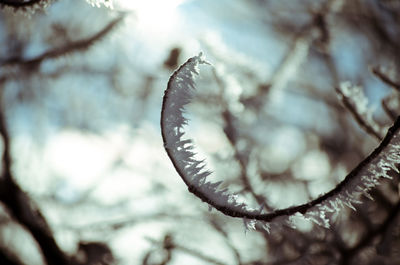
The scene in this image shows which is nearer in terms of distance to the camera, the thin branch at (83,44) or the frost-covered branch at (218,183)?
the frost-covered branch at (218,183)

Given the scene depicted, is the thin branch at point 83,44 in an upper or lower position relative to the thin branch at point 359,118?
lower

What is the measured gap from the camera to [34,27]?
1.81 m

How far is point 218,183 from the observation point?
44 centimetres

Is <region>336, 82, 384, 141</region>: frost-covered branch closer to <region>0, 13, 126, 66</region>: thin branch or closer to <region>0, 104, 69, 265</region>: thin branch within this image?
<region>0, 13, 126, 66</region>: thin branch

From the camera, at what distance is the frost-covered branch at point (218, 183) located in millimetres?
407

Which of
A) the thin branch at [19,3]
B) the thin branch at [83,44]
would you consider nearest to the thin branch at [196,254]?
the thin branch at [83,44]

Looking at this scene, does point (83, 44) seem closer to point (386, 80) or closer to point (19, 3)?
point (19, 3)

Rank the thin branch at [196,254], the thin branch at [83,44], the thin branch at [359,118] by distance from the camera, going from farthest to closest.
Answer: the thin branch at [196,254] → the thin branch at [83,44] → the thin branch at [359,118]

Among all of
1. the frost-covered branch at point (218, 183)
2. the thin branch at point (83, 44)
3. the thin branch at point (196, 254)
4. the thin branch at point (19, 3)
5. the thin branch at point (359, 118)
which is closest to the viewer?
the frost-covered branch at point (218, 183)

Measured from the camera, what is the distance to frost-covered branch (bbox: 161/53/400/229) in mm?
407

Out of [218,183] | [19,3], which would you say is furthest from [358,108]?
[19,3]

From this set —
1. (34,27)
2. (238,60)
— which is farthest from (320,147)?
(34,27)

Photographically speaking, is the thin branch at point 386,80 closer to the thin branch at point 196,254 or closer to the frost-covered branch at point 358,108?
the frost-covered branch at point 358,108

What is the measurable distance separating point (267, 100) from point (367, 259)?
0.68 metres
